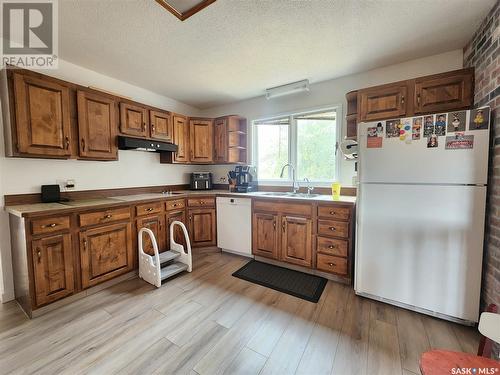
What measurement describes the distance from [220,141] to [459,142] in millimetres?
2869

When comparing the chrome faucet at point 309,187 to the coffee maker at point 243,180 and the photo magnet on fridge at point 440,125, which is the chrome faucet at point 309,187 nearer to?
the coffee maker at point 243,180

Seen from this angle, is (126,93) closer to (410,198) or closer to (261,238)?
(261,238)

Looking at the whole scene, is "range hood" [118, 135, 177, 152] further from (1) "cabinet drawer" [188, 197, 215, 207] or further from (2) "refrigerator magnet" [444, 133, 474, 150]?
(2) "refrigerator magnet" [444, 133, 474, 150]

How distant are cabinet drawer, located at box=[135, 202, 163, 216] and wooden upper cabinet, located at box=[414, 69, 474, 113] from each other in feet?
10.00

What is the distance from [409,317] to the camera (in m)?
1.74

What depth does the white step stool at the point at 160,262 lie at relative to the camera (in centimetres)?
224

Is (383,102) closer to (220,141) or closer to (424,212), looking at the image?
(424,212)

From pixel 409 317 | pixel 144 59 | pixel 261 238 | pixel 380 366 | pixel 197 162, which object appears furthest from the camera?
pixel 197 162

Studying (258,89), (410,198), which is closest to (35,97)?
(258,89)

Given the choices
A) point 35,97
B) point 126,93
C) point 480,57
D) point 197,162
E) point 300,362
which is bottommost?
point 300,362

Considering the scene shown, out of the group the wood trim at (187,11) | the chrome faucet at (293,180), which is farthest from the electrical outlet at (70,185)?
the chrome faucet at (293,180)

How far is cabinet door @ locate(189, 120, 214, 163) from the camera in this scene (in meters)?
3.43

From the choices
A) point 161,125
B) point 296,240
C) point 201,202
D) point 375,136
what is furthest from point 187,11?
point 296,240

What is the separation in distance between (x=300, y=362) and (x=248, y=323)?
0.50 meters
